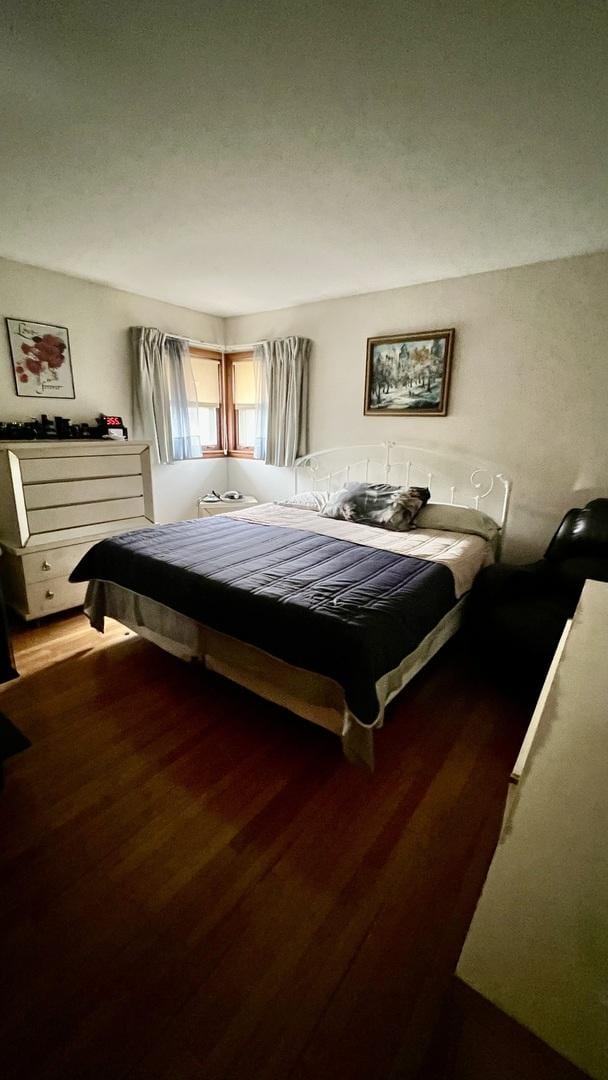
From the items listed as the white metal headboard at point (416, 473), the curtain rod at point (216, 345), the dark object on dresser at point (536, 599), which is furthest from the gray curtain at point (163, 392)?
the dark object on dresser at point (536, 599)

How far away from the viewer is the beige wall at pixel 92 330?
9.89 feet

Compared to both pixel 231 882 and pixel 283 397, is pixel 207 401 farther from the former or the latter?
pixel 231 882

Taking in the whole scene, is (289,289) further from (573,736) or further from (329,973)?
(329,973)

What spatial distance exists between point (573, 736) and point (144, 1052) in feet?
3.95

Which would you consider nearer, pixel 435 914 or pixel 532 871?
pixel 532 871

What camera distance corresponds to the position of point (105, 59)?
4.12 feet

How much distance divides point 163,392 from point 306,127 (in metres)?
2.75

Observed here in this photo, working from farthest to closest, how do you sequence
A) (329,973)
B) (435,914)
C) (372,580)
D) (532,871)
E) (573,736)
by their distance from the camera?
(372,580) → (435,914) → (329,973) → (573,736) → (532,871)

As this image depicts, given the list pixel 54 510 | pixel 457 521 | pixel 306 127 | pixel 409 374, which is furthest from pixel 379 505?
pixel 54 510

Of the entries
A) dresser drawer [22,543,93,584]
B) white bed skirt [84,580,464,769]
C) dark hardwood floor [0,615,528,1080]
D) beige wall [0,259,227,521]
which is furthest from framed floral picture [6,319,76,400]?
dark hardwood floor [0,615,528,1080]

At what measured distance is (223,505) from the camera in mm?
4172

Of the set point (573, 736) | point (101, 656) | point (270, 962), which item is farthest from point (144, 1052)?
point (101, 656)

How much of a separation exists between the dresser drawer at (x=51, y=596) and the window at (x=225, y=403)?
7.03 ft

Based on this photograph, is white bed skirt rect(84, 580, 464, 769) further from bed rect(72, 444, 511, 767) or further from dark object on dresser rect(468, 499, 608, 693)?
dark object on dresser rect(468, 499, 608, 693)
